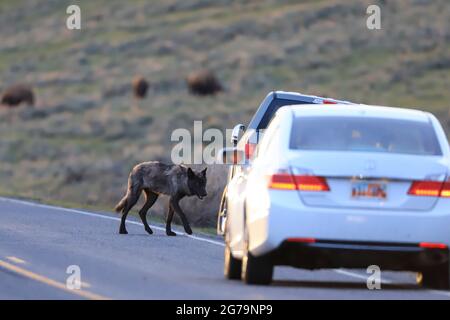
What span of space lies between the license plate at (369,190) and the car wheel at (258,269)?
39.5 inches

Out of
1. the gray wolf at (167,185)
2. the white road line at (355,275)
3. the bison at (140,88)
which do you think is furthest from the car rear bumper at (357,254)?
the bison at (140,88)

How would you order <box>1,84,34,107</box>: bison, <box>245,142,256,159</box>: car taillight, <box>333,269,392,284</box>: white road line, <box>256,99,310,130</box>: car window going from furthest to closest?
<box>1,84,34,107</box>: bison < <box>256,99,310,130</box>: car window < <box>245,142,256,159</box>: car taillight < <box>333,269,392,284</box>: white road line

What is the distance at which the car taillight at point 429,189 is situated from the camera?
13.5 metres

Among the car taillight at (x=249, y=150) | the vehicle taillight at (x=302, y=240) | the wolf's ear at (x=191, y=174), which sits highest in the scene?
the car taillight at (x=249, y=150)

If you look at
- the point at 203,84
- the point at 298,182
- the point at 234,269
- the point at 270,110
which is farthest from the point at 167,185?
the point at 203,84

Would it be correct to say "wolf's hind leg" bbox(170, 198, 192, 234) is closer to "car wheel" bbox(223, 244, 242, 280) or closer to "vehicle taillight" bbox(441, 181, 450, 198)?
"car wheel" bbox(223, 244, 242, 280)

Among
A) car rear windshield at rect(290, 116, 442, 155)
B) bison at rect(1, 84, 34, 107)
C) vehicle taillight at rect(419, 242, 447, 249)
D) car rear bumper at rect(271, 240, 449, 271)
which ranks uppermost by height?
car rear windshield at rect(290, 116, 442, 155)

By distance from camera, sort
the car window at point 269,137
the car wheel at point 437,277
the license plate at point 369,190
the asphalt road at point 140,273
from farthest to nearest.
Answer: the car window at point 269,137 → the car wheel at point 437,277 → the license plate at point 369,190 → the asphalt road at point 140,273

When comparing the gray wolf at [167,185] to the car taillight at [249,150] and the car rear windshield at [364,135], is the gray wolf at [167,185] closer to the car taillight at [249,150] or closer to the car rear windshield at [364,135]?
the car taillight at [249,150]

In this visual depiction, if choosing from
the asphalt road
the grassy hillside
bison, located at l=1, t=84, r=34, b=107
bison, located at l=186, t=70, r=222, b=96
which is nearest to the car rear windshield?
the asphalt road

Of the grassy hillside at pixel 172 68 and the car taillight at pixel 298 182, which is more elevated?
the car taillight at pixel 298 182

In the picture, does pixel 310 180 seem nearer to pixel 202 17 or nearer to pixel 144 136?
pixel 144 136

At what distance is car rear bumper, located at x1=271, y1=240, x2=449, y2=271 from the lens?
527 inches

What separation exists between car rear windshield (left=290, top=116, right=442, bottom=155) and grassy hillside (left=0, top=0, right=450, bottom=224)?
2623 centimetres
